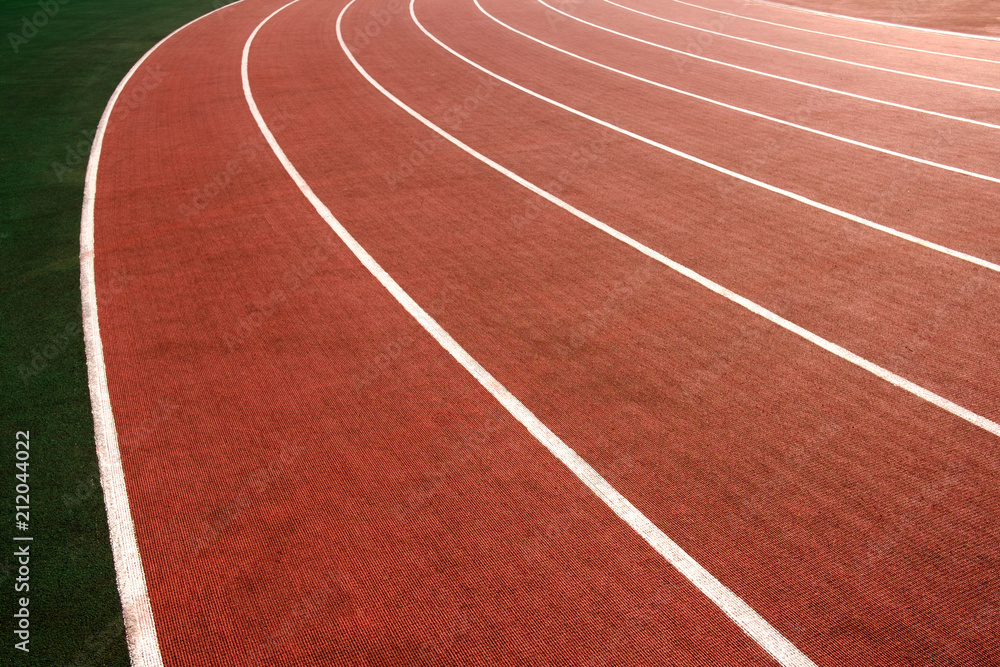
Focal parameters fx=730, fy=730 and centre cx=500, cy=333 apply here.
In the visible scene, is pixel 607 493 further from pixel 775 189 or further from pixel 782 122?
pixel 782 122

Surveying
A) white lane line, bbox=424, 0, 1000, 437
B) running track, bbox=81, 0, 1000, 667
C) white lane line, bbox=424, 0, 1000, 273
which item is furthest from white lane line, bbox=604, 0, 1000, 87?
white lane line, bbox=424, 0, 1000, 437

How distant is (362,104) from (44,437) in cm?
750

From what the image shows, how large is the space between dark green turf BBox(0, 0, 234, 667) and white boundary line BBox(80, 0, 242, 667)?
0.15ft

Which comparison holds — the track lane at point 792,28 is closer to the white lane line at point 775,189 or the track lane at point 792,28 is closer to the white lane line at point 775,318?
the white lane line at point 775,189

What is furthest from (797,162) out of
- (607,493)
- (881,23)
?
(881,23)

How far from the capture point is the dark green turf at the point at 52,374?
3264 mm

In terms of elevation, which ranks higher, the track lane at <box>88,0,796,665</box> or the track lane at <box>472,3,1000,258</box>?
the track lane at <box>88,0,796,665</box>

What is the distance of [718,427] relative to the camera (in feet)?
14.4

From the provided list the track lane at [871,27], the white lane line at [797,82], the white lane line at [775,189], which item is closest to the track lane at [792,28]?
the track lane at [871,27]

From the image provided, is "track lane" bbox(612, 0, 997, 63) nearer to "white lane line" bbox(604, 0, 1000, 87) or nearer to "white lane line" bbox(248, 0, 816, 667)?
"white lane line" bbox(604, 0, 1000, 87)

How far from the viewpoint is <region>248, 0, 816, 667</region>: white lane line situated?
10.4 feet

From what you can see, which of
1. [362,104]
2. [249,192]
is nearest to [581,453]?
[249,192]

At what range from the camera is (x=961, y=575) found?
3.44m

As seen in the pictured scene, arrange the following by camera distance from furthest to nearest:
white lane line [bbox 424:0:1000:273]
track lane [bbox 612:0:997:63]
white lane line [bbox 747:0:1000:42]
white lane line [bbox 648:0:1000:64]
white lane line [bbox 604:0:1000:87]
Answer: white lane line [bbox 747:0:1000:42], track lane [bbox 612:0:997:63], white lane line [bbox 648:0:1000:64], white lane line [bbox 604:0:1000:87], white lane line [bbox 424:0:1000:273]
